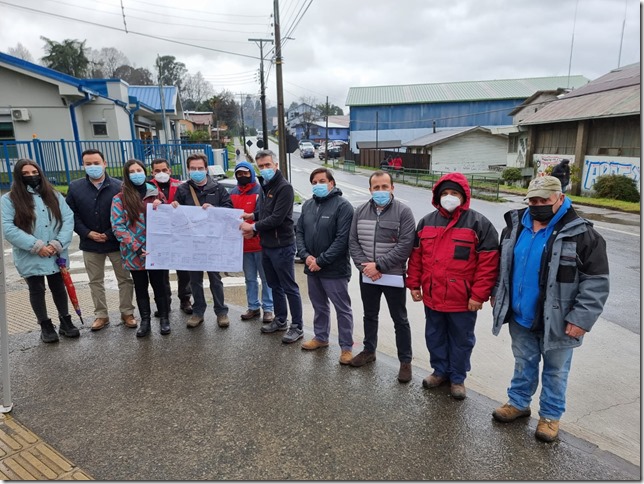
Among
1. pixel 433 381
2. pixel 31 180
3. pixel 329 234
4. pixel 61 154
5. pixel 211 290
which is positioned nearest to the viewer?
pixel 433 381

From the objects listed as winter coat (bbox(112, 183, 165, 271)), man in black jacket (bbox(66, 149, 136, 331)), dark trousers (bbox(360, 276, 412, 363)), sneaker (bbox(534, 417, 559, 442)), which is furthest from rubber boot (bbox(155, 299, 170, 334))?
sneaker (bbox(534, 417, 559, 442))

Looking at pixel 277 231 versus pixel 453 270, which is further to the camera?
pixel 277 231

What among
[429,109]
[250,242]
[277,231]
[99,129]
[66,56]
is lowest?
[250,242]

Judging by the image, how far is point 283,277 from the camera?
4.75m

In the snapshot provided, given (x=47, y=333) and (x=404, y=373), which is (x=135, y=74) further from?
(x=404, y=373)

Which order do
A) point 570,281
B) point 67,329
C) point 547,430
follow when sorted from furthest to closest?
point 67,329 → point 547,430 → point 570,281

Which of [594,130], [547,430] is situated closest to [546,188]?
[547,430]

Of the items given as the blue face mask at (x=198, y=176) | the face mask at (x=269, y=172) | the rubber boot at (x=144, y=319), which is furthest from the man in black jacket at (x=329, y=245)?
the rubber boot at (x=144, y=319)

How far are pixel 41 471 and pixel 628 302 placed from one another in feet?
26.3

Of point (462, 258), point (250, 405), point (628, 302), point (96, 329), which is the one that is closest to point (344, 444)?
point (250, 405)

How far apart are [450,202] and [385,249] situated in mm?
753

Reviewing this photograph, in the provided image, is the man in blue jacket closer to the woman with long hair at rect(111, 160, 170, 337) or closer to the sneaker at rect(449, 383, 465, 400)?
the sneaker at rect(449, 383, 465, 400)

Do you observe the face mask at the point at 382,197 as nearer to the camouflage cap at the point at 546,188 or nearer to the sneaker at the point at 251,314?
the camouflage cap at the point at 546,188

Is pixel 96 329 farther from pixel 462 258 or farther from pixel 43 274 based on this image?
pixel 462 258
